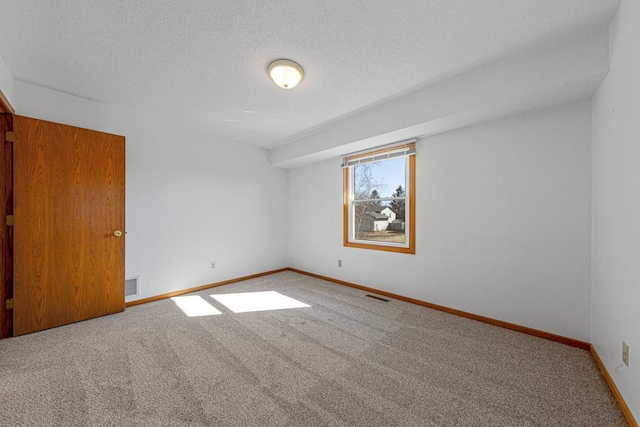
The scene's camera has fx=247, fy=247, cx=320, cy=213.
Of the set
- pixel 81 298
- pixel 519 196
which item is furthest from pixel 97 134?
pixel 519 196

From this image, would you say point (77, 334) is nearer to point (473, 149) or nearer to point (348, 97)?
point (348, 97)

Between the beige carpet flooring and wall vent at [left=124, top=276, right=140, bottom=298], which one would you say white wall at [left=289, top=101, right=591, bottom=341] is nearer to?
the beige carpet flooring

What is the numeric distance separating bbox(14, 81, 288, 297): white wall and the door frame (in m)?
0.26

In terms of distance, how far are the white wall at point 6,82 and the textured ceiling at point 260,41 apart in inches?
2.3

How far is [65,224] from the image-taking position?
2545mm

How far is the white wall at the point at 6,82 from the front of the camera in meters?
2.12

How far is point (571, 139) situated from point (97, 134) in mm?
4750

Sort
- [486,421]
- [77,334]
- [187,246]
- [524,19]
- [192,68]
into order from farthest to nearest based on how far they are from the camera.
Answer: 1. [187,246]
2. [77,334]
3. [192,68]
4. [524,19]
5. [486,421]

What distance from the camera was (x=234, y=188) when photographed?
165 inches

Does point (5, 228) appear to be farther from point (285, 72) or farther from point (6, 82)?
point (285, 72)

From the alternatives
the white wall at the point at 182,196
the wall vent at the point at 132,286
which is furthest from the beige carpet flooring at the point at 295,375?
the white wall at the point at 182,196

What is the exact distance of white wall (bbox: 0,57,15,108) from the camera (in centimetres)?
212

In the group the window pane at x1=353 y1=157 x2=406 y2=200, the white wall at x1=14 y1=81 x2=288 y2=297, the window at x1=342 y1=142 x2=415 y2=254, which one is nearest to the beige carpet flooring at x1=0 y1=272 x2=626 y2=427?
the white wall at x1=14 y1=81 x2=288 y2=297

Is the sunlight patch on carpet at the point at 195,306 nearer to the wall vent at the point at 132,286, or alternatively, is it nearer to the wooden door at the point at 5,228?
the wall vent at the point at 132,286
